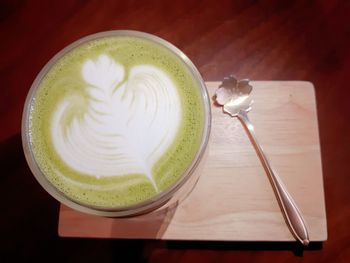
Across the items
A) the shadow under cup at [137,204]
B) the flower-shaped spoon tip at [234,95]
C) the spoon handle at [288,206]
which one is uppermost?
the shadow under cup at [137,204]

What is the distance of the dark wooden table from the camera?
2.55ft

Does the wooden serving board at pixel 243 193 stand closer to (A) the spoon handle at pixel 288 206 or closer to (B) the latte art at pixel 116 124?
(A) the spoon handle at pixel 288 206

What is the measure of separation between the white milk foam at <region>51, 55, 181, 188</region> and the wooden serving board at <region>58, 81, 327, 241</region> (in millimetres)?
132

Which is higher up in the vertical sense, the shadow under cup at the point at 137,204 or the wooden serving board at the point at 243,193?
the shadow under cup at the point at 137,204

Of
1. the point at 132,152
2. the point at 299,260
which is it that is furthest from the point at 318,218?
the point at 132,152

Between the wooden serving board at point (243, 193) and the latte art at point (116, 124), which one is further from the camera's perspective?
the wooden serving board at point (243, 193)

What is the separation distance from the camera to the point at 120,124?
0.64m

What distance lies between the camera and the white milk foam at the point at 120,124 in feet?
2.08

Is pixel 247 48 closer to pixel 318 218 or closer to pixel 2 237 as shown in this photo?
pixel 318 218

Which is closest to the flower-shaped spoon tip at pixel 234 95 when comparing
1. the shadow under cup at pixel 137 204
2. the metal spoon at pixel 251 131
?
the metal spoon at pixel 251 131

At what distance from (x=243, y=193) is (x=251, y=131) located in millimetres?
115

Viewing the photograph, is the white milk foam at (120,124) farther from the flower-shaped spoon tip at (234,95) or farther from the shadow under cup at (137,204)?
the flower-shaped spoon tip at (234,95)

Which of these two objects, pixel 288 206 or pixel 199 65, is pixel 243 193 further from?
pixel 199 65

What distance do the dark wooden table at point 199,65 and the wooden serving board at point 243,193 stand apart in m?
0.05
